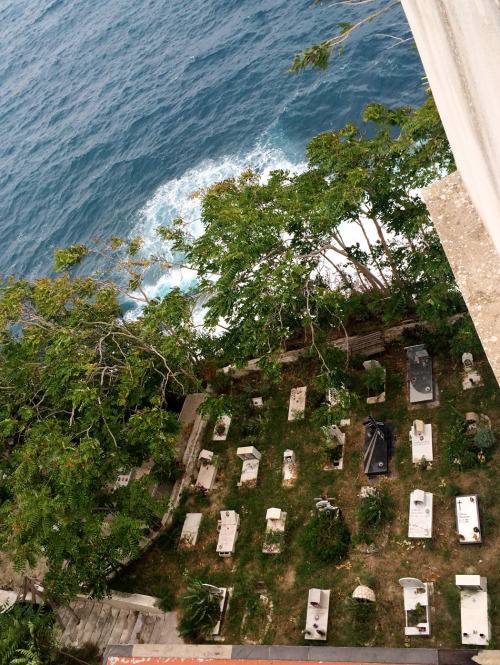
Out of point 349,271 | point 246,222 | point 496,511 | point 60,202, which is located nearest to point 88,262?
point 60,202

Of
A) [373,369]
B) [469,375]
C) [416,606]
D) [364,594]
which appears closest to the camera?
[416,606]

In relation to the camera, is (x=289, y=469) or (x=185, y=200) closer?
(x=289, y=469)

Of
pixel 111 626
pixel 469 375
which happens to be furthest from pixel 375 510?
pixel 111 626

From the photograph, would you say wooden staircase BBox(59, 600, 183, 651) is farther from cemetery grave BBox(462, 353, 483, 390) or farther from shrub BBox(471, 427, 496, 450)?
cemetery grave BBox(462, 353, 483, 390)

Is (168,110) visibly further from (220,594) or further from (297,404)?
(220,594)

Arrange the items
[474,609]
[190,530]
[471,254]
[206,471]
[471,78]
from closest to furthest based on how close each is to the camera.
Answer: [471,78] → [471,254] → [474,609] → [190,530] → [206,471]

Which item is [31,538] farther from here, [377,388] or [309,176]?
[309,176]
